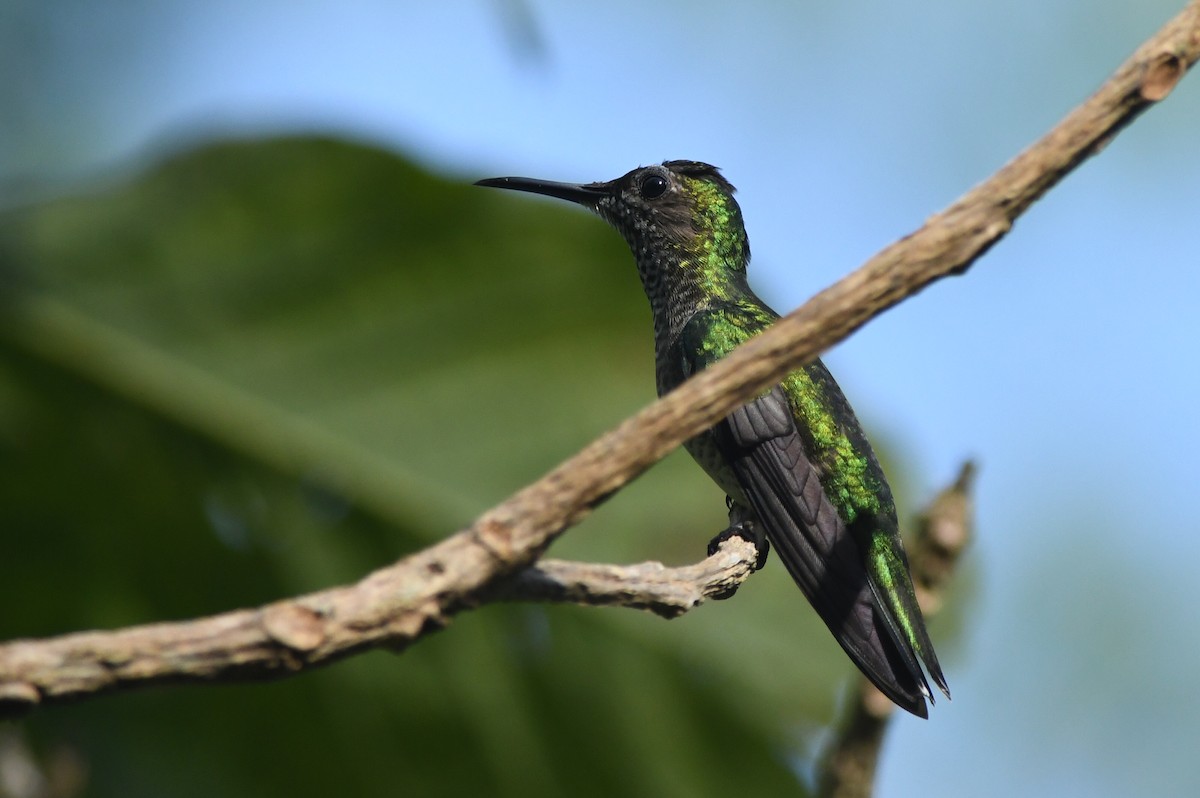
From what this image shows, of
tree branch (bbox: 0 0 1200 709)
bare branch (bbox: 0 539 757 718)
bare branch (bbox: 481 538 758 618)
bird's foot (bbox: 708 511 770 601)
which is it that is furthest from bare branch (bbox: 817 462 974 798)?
bare branch (bbox: 0 539 757 718)

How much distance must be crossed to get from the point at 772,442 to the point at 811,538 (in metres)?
0.32

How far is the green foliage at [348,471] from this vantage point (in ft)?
13.0

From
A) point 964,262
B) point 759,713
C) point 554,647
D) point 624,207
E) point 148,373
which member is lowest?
point 964,262

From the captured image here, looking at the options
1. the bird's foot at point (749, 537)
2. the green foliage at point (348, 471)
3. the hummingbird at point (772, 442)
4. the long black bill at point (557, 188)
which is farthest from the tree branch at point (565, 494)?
the green foliage at point (348, 471)

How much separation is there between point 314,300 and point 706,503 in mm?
1463

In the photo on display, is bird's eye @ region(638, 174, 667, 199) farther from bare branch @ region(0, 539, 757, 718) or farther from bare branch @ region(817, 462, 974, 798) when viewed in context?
bare branch @ region(0, 539, 757, 718)

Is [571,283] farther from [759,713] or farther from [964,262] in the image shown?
[964,262]

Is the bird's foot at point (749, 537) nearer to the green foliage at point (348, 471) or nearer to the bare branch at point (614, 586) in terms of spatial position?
the bare branch at point (614, 586)

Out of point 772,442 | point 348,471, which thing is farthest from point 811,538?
point 348,471

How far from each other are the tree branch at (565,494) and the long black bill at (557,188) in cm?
205

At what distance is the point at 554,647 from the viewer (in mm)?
4098

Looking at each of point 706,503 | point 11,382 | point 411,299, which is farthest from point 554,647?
point 11,382

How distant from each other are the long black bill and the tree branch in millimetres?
2055

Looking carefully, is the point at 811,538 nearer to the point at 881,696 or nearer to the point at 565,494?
the point at 881,696
